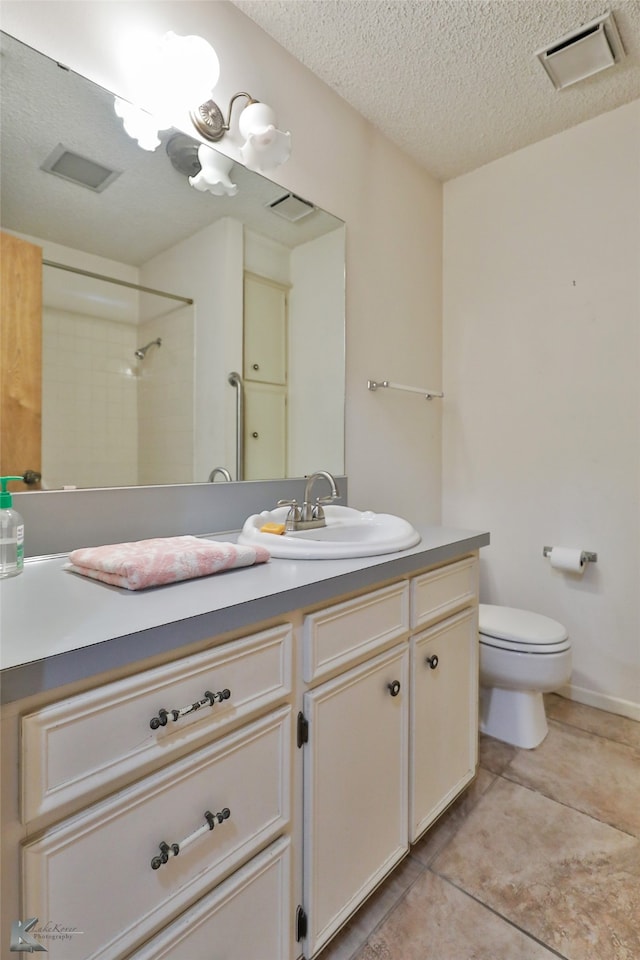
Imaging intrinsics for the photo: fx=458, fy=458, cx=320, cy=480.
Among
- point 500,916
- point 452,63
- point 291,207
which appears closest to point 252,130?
point 291,207

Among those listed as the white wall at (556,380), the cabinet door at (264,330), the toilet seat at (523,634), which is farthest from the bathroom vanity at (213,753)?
the white wall at (556,380)

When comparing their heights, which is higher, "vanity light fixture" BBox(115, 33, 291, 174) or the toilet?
"vanity light fixture" BBox(115, 33, 291, 174)

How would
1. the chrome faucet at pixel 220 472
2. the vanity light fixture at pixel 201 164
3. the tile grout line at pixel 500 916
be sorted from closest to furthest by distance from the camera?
the tile grout line at pixel 500 916, the vanity light fixture at pixel 201 164, the chrome faucet at pixel 220 472

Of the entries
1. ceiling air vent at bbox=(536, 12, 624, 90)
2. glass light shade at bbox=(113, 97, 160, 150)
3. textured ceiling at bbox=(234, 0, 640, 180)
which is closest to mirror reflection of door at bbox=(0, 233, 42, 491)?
glass light shade at bbox=(113, 97, 160, 150)

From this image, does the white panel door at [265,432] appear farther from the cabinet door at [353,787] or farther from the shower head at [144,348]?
the cabinet door at [353,787]

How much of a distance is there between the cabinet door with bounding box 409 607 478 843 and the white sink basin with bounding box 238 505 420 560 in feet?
0.86

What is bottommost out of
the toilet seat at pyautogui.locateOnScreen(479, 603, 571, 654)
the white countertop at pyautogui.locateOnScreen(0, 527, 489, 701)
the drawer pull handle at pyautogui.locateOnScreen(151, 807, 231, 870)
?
the toilet seat at pyautogui.locateOnScreen(479, 603, 571, 654)

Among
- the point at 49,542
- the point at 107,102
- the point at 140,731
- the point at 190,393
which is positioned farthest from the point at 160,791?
the point at 107,102

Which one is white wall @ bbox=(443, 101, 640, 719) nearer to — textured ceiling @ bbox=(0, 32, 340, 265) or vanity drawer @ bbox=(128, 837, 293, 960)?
textured ceiling @ bbox=(0, 32, 340, 265)

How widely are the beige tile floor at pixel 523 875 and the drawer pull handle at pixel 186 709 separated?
0.75m

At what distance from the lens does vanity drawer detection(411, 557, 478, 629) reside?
1148 millimetres

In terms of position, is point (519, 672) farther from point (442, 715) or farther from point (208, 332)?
point (208, 332)

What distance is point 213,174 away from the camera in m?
1.34

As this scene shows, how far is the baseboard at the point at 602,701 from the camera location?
186 cm
